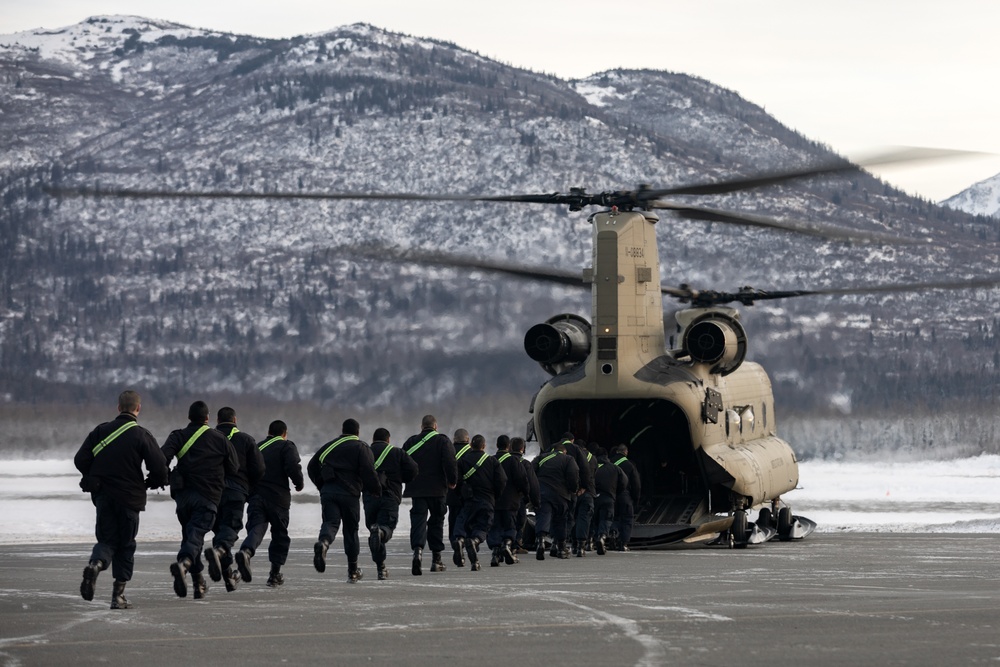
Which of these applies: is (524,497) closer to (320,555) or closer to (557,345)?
(320,555)

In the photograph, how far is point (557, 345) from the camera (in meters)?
27.1

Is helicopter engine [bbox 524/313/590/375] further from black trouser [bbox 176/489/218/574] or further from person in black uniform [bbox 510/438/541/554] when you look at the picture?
black trouser [bbox 176/489/218/574]

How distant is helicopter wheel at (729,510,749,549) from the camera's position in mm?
26611

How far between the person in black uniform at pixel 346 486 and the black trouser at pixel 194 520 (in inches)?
88.9

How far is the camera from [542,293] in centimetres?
8706

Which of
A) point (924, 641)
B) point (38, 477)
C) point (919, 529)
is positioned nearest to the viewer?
point (924, 641)

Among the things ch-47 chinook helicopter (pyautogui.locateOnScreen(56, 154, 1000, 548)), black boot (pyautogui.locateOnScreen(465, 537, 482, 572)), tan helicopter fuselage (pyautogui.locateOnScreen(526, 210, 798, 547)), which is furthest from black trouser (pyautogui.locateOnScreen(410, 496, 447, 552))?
tan helicopter fuselage (pyautogui.locateOnScreen(526, 210, 798, 547))

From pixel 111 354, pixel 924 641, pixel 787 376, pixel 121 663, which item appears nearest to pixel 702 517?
pixel 924 641

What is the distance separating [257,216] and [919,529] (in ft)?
535

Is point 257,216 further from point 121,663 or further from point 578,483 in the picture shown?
point 121,663

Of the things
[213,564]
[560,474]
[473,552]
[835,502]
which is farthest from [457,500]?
[835,502]

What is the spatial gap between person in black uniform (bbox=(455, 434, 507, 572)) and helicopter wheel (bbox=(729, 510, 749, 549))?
673cm

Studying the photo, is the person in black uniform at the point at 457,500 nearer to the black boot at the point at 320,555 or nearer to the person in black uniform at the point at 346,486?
the person in black uniform at the point at 346,486

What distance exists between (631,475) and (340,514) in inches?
313
